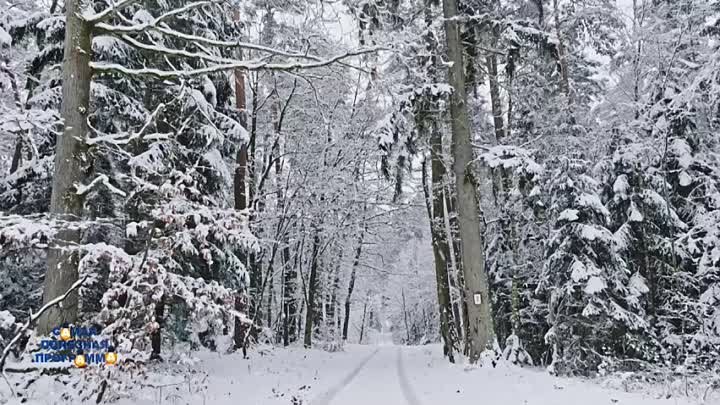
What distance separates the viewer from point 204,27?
34.7 ft

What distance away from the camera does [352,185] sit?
61.0 ft

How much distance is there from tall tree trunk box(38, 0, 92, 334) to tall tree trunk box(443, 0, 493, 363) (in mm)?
7686

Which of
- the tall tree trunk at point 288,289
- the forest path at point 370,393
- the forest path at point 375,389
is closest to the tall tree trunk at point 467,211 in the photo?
the forest path at point 375,389

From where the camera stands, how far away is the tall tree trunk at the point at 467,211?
10812mm

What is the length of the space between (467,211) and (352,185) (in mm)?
7917

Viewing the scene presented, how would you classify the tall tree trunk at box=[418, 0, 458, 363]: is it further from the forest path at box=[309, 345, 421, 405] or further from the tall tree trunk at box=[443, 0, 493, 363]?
the forest path at box=[309, 345, 421, 405]

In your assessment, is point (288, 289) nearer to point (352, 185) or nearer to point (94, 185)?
point (352, 185)

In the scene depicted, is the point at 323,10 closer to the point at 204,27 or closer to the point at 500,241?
the point at 204,27

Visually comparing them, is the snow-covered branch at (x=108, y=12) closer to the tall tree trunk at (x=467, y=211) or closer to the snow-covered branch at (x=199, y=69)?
the snow-covered branch at (x=199, y=69)

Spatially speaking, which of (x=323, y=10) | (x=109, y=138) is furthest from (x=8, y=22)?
(x=323, y=10)

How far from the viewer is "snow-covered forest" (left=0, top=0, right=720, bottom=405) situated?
564cm

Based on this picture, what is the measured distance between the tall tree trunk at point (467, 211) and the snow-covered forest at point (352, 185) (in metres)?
0.06

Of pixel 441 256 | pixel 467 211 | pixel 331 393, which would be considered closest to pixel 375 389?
pixel 331 393

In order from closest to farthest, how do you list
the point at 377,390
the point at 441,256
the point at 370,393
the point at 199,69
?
the point at 199,69 → the point at 370,393 → the point at 377,390 → the point at 441,256
